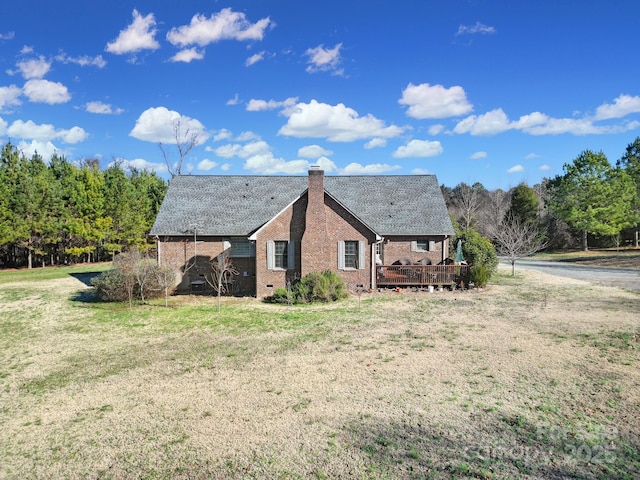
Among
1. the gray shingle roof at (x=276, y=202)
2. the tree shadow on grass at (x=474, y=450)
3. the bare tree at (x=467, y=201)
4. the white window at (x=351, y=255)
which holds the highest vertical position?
the bare tree at (x=467, y=201)

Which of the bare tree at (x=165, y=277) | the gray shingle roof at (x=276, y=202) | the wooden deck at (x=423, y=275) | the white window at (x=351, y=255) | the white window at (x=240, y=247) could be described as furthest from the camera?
the gray shingle roof at (x=276, y=202)

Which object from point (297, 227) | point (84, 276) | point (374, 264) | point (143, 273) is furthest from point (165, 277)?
point (84, 276)

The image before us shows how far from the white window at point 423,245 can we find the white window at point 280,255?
27.6 ft

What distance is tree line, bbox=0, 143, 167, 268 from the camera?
37781mm

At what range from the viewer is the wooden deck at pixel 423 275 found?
24297mm

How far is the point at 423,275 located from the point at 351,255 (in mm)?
4126

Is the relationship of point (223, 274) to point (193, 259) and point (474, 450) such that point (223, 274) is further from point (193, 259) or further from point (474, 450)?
point (474, 450)

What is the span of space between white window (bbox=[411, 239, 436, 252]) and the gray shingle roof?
2.08 ft

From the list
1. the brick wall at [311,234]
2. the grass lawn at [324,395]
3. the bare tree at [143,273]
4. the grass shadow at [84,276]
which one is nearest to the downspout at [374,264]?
the brick wall at [311,234]

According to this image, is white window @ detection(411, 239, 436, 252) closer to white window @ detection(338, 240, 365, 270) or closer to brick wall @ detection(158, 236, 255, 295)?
white window @ detection(338, 240, 365, 270)

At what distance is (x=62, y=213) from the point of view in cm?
4097

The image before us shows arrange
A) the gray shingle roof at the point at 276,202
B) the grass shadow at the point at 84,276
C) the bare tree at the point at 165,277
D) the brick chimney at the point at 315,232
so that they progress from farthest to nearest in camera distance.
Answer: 1. the grass shadow at the point at 84,276
2. the gray shingle roof at the point at 276,202
3. the brick chimney at the point at 315,232
4. the bare tree at the point at 165,277

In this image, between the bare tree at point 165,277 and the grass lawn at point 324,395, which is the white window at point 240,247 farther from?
the grass lawn at point 324,395

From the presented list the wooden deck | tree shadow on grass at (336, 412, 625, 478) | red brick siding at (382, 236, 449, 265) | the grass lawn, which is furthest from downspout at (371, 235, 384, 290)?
tree shadow on grass at (336, 412, 625, 478)
